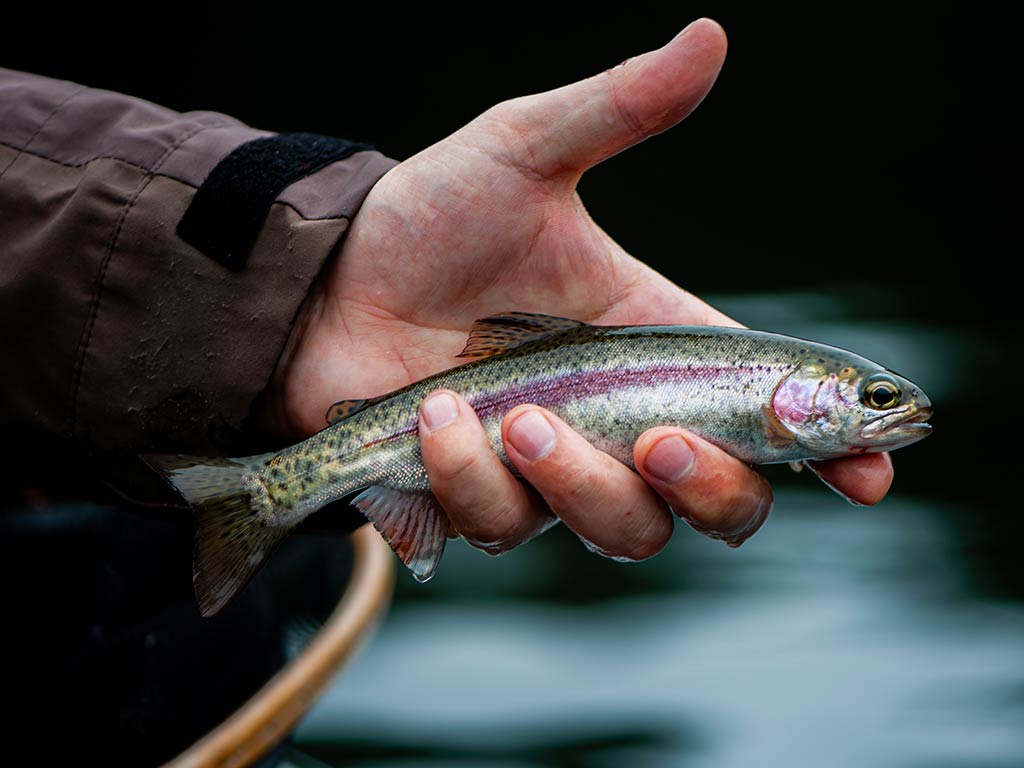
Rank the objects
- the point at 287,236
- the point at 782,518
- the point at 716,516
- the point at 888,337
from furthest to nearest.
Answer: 1. the point at 888,337
2. the point at 782,518
3. the point at 287,236
4. the point at 716,516

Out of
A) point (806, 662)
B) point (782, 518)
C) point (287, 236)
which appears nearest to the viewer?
point (287, 236)

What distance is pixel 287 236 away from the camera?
9.03 ft

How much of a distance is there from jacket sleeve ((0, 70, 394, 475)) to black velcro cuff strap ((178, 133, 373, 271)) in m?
0.02

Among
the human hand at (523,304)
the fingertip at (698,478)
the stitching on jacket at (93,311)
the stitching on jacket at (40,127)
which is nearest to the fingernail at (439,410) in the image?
the human hand at (523,304)

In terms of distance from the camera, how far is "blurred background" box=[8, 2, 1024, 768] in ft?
17.0

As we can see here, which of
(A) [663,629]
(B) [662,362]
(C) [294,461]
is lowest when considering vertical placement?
(A) [663,629]

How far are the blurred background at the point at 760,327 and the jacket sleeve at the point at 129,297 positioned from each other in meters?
1.64

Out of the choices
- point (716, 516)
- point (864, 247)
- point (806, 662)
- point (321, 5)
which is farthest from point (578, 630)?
point (321, 5)

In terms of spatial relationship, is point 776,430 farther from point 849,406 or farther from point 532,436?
point 532,436

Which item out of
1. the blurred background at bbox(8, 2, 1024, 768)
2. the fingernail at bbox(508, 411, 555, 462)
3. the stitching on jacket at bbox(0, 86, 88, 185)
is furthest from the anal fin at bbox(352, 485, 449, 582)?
the blurred background at bbox(8, 2, 1024, 768)

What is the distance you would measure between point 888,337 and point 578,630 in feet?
11.6

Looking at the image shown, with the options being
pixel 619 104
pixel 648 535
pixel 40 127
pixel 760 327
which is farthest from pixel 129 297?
pixel 760 327

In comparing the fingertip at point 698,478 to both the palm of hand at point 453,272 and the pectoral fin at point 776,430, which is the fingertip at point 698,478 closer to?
the pectoral fin at point 776,430

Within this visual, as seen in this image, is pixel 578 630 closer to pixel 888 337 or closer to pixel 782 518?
pixel 782 518
